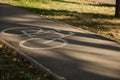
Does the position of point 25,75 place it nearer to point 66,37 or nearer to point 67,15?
point 66,37

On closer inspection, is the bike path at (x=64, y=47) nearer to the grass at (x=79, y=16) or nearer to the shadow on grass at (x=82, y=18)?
the grass at (x=79, y=16)

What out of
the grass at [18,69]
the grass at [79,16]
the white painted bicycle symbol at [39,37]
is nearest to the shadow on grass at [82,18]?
the grass at [79,16]

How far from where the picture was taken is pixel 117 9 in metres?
17.2

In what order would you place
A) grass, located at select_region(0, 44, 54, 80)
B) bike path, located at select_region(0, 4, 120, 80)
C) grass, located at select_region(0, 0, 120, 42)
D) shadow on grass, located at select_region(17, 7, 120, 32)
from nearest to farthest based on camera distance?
grass, located at select_region(0, 44, 54, 80) < bike path, located at select_region(0, 4, 120, 80) < grass, located at select_region(0, 0, 120, 42) < shadow on grass, located at select_region(17, 7, 120, 32)

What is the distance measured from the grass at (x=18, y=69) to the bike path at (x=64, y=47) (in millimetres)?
471

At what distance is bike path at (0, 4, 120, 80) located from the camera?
29.2 feet

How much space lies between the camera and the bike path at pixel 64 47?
29.2 ft

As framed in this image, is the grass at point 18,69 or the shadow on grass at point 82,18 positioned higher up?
the shadow on grass at point 82,18

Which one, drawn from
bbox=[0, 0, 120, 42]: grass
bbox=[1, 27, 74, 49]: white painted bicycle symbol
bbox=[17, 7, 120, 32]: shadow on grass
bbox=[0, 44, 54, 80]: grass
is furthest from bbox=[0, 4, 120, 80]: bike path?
bbox=[17, 7, 120, 32]: shadow on grass

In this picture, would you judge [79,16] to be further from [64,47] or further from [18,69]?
[18,69]

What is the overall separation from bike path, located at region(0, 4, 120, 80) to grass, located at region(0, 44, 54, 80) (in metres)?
0.47

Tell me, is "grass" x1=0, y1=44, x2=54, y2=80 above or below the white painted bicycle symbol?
→ below

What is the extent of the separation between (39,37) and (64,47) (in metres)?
1.60

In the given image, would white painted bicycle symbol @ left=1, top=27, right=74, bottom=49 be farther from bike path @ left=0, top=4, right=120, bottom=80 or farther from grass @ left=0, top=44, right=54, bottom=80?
grass @ left=0, top=44, right=54, bottom=80
